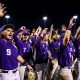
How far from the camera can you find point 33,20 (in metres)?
39.3

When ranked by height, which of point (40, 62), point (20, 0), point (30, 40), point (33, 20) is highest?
point (20, 0)

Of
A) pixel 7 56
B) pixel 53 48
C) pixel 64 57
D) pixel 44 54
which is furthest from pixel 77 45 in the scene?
pixel 7 56

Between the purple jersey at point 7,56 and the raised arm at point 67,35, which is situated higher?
Result: the raised arm at point 67,35

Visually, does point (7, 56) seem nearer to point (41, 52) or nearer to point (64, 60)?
point (64, 60)

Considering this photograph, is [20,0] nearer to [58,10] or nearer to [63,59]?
[58,10]

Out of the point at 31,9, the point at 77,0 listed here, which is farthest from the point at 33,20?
the point at 77,0

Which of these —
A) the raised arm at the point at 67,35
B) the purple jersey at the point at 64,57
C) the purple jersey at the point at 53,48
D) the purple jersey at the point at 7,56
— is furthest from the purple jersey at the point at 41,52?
the purple jersey at the point at 7,56

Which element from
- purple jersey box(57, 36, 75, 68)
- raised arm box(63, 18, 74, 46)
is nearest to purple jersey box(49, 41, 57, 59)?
purple jersey box(57, 36, 75, 68)

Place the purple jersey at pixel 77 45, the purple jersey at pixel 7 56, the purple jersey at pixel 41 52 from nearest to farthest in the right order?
the purple jersey at pixel 7 56 → the purple jersey at pixel 41 52 → the purple jersey at pixel 77 45

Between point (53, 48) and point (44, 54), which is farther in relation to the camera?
point (53, 48)

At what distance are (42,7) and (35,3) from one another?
39.4 inches

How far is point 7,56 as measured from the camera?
7.73 m

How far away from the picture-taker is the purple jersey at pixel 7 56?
303 inches

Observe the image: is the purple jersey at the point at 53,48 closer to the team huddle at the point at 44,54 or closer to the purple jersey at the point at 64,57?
the team huddle at the point at 44,54
